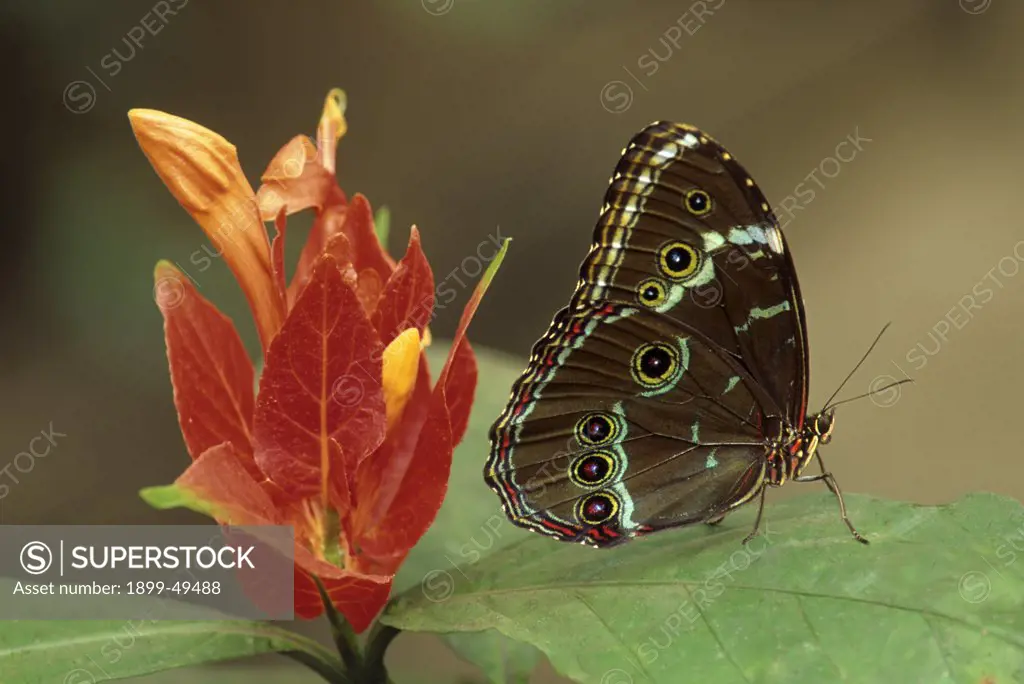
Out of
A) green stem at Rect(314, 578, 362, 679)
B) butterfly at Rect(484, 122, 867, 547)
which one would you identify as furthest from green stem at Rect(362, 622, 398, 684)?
butterfly at Rect(484, 122, 867, 547)

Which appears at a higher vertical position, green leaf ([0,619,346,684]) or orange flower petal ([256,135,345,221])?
orange flower petal ([256,135,345,221])

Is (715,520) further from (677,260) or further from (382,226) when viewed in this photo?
(382,226)

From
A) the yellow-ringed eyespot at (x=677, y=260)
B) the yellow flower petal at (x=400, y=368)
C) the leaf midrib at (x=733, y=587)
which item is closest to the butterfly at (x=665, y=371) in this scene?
the yellow-ringed eyespot at (x=677, y=260)

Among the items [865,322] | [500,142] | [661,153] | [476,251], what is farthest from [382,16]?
[661,153]

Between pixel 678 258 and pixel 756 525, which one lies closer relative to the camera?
pixel 756 525

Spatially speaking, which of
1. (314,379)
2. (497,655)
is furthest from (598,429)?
(314,379)

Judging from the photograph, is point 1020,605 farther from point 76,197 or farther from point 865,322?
point 76,197

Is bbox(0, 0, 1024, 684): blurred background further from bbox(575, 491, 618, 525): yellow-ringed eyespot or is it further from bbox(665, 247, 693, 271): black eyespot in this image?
bbox(665, 247, 693, 271): black eyespot
